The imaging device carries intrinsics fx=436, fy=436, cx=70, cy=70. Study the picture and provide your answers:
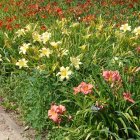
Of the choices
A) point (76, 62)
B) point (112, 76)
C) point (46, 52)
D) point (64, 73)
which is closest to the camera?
point (112, 76)

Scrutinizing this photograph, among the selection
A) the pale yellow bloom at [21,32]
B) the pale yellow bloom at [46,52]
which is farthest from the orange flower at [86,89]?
the pale yellow bloom at [21,32]

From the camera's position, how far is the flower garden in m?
4.70

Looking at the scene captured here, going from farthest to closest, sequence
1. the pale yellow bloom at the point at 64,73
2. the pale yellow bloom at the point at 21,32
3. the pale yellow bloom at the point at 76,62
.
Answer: the pale yellow bloom at the point at 21,32, the pale yellow bloom at the point at 76,62, the pale yellow bloom at the point at 64,73

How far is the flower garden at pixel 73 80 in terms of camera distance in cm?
470

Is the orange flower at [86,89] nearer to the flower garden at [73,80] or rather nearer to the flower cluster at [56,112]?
the flower garden at [73,80]

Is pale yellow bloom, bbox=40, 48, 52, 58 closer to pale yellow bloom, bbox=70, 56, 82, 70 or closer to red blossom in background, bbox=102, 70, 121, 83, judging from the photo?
pale yellow bloom, bbox=70, 56, 82, 70

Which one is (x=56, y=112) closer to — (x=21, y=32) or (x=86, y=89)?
(x=86, y=89)

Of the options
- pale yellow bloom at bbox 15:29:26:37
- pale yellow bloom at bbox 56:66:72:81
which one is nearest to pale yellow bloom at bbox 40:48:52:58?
pale yellow bloom at bbox 56:66:72:81

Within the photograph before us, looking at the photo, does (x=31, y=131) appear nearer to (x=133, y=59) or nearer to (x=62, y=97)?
(x=62, y=97)

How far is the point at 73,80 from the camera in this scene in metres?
5.43

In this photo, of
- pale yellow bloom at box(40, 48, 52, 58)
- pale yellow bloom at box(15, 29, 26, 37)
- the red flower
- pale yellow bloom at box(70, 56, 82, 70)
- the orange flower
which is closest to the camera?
the red flower

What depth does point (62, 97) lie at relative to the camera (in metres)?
5.38

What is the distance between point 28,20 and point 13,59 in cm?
236

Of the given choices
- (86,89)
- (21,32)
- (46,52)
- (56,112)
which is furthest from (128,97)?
(21,32)
